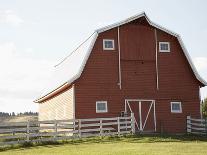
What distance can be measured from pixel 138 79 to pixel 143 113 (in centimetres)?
222

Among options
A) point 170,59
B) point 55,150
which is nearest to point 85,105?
point 170,59

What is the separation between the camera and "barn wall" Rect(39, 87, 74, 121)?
28498 mm

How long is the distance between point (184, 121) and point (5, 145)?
1292 cm

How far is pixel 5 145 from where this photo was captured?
2195 centimetres

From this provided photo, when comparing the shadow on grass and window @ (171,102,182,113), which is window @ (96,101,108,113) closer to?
the shadow on grass

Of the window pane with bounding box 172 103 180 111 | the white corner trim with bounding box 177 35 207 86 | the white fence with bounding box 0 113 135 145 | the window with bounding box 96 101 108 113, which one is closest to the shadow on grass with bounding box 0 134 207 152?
the white fence with bounding box 0 113 135 145

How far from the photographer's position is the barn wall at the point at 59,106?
28.5 m

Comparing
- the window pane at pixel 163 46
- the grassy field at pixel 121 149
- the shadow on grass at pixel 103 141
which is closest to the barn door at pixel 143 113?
the window pane at pixel 163 46

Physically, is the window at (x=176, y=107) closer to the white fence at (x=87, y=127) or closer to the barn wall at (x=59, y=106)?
the white fence at (x=87, y=127)

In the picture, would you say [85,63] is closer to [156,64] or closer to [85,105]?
[85,105]

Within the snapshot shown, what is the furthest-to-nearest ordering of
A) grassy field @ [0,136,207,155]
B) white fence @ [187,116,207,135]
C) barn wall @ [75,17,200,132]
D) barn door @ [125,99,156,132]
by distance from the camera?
white fence @ [187,116,207,135], barn door @ [125,99,156,132], barn wall @ [75,17,200,132], grassy field @ [0,136,207,155]

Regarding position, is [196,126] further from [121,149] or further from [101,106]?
[121,149]

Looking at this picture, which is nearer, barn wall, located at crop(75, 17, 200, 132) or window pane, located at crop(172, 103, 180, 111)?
barn wall, located at crop(75, 17, 200, 132)

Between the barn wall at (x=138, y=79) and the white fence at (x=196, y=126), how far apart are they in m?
0.40
